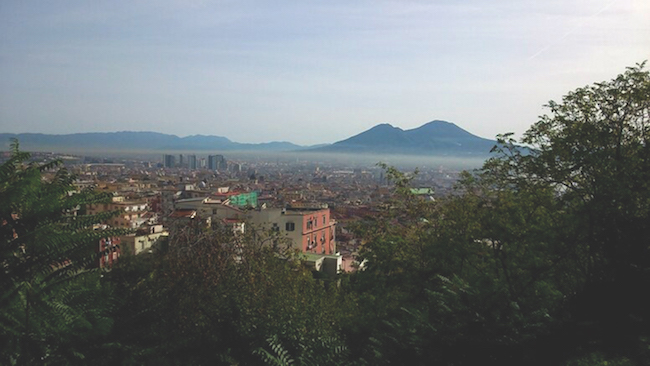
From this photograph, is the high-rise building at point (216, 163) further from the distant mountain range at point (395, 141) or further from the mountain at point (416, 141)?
the mountain at point (416, 141)

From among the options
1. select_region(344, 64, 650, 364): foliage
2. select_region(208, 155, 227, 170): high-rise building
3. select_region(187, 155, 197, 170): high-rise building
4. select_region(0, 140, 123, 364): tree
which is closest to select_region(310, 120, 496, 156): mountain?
select_region(208, 155, 227, 170): high-rise building

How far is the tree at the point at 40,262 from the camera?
2934 mm

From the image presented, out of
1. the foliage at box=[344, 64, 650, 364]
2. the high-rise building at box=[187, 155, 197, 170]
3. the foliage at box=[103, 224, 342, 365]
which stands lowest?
the high-rise building at box=[187, 155, 197, 170]

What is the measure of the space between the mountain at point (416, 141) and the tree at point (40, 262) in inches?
4978

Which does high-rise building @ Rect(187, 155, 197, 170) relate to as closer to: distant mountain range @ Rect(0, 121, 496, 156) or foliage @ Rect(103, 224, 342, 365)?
distant mountain range @ Rect(0, 121, 496, 156)

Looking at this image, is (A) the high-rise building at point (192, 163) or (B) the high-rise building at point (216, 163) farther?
(B) the high-rise building at point (216, 163)

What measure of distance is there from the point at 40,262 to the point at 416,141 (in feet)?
533

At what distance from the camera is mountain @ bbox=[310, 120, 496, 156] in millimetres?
142250

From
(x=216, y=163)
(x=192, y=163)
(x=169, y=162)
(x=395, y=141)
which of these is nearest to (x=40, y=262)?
(x=169, y=162)

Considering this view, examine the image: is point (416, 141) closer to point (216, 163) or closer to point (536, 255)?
point (216, 163)

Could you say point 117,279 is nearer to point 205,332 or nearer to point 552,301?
point 205,332

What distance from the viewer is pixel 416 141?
6388 inches

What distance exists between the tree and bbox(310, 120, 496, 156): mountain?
126m

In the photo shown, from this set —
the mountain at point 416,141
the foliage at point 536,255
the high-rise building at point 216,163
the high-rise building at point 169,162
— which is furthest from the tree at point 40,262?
the mountain at point 416,141
